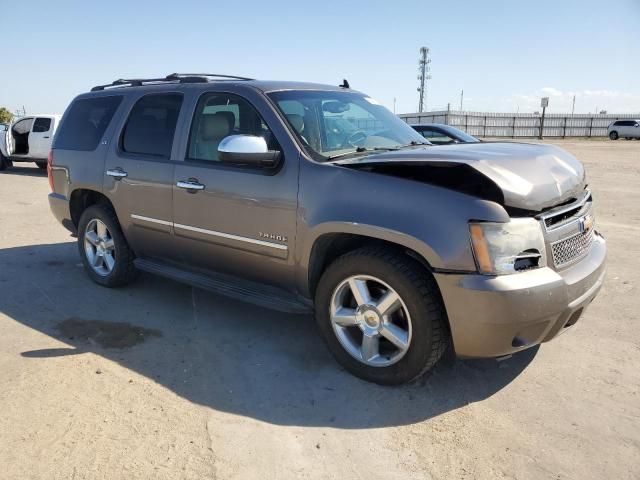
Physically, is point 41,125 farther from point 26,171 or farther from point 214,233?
point 214,233

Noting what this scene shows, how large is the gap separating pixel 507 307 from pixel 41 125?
16.0 meters

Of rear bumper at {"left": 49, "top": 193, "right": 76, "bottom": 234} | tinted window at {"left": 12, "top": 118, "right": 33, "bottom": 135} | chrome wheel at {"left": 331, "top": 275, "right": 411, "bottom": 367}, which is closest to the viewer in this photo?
chrome wheel at {"left": 331, "top": 275, "right": 411, "bottom": 367}

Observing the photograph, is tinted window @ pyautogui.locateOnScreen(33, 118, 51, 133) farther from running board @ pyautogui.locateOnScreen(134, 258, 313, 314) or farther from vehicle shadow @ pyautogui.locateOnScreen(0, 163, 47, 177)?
running board @ pyautogui.locateOnScreen(134, 258, 313, 314)

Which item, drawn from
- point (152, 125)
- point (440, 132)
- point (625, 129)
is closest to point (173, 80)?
point (152, 125)

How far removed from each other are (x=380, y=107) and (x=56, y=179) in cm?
341

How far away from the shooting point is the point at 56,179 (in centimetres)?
549

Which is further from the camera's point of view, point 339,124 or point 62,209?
point 62,209

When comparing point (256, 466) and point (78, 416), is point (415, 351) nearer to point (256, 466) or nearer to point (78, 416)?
point (256, 466)

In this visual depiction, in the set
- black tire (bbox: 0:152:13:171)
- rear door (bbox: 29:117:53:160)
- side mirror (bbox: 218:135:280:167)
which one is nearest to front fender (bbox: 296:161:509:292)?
side mirror (bbox: 218:135:280:167)

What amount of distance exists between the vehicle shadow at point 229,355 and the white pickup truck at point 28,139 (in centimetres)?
1146

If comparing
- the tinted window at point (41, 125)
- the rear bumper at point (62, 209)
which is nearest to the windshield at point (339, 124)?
the rear bumper at point (62, 209)

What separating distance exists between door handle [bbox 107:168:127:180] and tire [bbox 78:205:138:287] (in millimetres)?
405

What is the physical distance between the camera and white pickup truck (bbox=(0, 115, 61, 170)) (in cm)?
1527

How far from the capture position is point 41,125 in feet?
50.6
